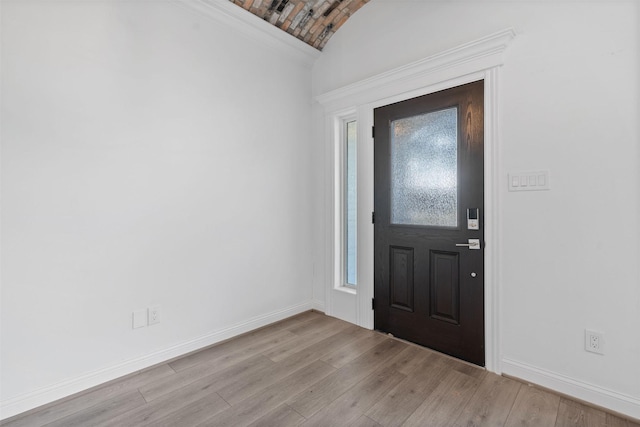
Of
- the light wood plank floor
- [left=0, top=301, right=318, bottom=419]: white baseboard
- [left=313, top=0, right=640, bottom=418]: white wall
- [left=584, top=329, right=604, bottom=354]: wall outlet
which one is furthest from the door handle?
[left=0, top=301, right=318, bottom=419]: white baseboard

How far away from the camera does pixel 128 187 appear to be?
2.11 m

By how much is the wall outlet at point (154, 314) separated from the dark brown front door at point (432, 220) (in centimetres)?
182

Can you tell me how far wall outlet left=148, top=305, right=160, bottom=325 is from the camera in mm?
2225

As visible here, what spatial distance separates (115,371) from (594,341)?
3.04m

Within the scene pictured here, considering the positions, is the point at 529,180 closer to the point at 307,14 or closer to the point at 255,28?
the point at 307,14

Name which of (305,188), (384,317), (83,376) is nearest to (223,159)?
(305,188)

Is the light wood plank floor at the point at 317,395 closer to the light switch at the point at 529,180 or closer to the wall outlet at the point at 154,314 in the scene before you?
the wall outlet at the point at 154,314

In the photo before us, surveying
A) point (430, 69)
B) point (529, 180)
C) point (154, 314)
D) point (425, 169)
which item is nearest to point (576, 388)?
point (529, 180)

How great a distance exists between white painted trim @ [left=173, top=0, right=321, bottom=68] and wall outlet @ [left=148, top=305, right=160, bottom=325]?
232 centimetres

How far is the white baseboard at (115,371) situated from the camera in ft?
5.69

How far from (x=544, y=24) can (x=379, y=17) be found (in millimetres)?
1383

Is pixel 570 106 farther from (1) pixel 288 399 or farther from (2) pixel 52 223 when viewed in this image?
(2) pixel 52 223

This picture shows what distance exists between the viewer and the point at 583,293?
5.96 ft

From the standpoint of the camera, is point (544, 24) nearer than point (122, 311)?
Yes
